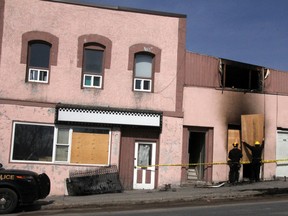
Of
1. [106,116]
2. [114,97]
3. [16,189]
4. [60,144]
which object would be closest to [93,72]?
[114,97]

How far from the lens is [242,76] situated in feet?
60.7

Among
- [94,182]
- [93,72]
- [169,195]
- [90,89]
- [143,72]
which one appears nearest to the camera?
[169,195]

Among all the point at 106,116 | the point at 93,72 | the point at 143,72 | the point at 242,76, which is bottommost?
the point at 106,116

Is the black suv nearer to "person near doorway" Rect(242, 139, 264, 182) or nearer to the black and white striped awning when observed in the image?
the black and white striped awning

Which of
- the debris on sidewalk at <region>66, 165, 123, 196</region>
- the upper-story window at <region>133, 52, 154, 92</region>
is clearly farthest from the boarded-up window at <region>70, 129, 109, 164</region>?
the upper-story window at <region>133, 52, 154, 92</region>

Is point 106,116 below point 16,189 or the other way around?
the other way around

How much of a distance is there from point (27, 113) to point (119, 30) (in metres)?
4.94

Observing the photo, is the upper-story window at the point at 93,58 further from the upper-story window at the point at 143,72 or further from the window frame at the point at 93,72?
the upper-story window at the point at 143,72

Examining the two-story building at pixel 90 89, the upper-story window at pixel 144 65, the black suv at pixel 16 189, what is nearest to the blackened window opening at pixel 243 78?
the two-story building at pixel 90 89

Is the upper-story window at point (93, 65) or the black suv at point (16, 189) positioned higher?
the upper-story window at point (93, 65)

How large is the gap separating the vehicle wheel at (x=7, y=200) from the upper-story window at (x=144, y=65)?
6988 millimetres

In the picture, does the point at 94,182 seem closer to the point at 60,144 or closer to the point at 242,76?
the point at 60,144

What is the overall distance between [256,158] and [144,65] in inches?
239

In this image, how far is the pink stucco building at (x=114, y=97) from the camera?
16344 millimetres
